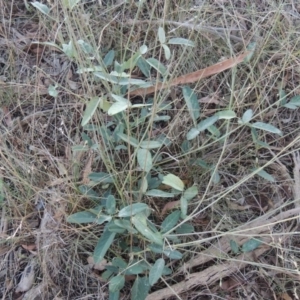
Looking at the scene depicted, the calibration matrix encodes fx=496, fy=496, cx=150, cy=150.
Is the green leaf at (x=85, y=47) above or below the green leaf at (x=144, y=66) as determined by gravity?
above

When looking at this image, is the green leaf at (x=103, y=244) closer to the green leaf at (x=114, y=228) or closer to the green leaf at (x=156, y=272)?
the green leaf at (x=114, y=228)

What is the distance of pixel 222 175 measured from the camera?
4.76ft

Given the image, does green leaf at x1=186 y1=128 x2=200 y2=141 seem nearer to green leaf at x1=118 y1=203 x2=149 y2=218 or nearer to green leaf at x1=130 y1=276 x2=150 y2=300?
green leaf at x1=118 y1=203 x2=149 y2=218

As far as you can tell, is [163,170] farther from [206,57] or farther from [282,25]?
[282,25]

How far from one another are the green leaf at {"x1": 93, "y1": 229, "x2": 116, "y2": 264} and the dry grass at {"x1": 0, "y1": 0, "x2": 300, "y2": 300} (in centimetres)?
6

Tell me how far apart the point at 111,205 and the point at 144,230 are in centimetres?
13

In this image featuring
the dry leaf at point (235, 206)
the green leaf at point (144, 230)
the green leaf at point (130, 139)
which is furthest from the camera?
the dry leaf at point (235, 206)

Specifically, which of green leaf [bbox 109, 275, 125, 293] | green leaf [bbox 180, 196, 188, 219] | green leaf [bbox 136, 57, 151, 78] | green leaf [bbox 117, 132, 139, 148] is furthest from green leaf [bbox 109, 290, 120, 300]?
green leaf [bbox 136, 57, 151, 78]

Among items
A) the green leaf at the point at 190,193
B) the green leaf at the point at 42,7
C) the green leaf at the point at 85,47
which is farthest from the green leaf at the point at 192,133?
the green leaf at the point at 42,7

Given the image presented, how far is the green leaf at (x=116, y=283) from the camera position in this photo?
4.00 ft

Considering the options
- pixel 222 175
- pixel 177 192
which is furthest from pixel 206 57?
pixel 177 192

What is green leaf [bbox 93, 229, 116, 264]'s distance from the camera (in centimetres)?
121

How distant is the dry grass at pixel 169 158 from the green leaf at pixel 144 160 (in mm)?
58

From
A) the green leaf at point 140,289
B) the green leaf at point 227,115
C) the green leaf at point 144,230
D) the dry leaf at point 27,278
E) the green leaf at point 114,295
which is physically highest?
the green leaf at point 227,115
